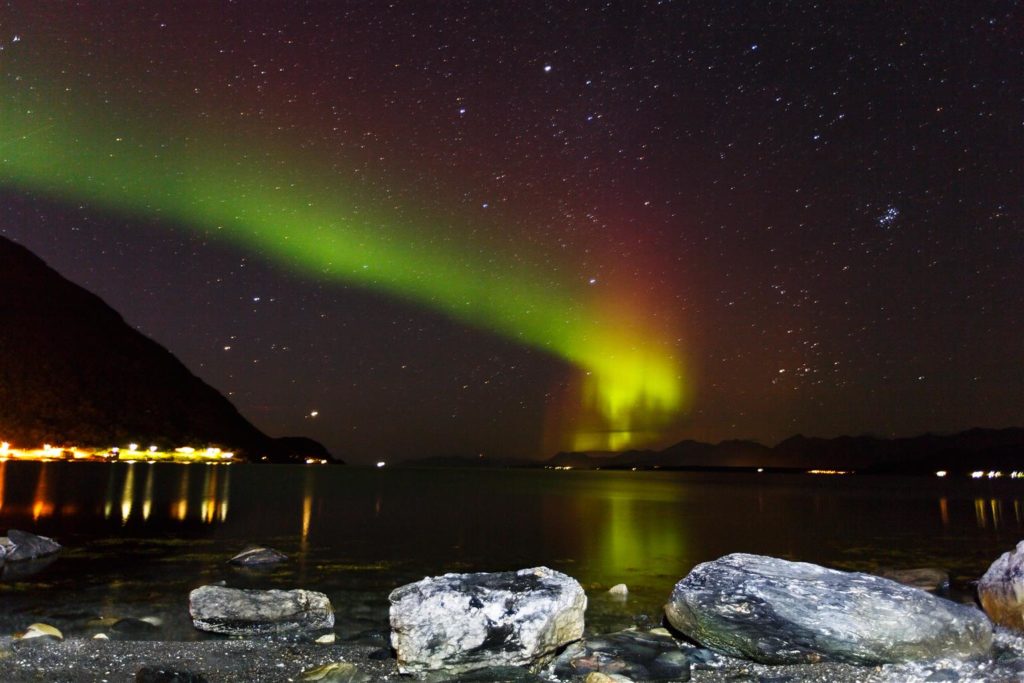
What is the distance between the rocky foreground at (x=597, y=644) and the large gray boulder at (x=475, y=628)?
0.7 inches

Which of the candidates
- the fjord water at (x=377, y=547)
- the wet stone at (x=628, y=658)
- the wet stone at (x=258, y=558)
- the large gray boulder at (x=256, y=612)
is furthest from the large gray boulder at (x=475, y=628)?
the wet stone at (x=258, y=558)

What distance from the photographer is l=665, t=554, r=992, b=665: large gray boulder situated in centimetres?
973

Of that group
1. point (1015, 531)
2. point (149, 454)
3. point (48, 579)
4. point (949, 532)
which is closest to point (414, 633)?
point (48, 579)

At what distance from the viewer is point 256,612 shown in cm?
1204

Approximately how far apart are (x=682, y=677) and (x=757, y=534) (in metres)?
31.7

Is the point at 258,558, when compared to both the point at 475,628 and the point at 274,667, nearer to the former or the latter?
the point at 274,667

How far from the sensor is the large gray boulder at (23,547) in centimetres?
1938

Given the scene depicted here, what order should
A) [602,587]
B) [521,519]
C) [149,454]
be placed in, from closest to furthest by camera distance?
[602,587]
[521,519]
[149,454]

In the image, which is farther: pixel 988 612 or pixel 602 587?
pixel 602 587

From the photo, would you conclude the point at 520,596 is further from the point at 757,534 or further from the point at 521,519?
the point at 521,519

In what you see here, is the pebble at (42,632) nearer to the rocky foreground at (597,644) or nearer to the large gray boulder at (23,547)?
the rocky foreground at (597,644)

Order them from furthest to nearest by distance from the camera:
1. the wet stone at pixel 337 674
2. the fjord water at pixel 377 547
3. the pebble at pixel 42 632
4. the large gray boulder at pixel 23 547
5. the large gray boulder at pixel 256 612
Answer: the large gray boulder at pixel 23 547 → the fjord water at pixel 377 547 → the large gray boulder at pixel 256 612 → the pebble at pixel 42 632 → the wet stone at pixel 337 674

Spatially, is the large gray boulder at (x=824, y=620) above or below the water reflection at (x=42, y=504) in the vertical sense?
above

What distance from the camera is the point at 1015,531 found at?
1724 inches
